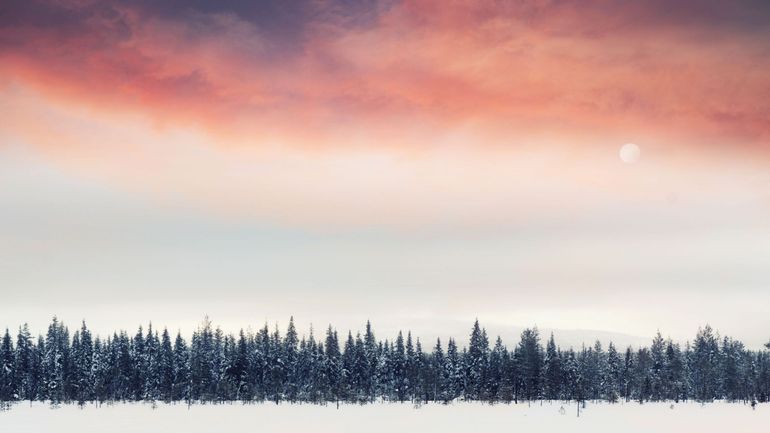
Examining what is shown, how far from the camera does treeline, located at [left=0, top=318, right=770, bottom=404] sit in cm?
11638

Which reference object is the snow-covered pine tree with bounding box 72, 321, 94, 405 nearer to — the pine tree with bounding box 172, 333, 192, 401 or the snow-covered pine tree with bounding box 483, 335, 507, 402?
the pine tree with bounding box 172, 333, 192, 401

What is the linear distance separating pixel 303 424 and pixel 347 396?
64.3 m

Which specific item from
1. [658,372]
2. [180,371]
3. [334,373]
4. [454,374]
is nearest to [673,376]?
[658,372]

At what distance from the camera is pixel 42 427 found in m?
49.5

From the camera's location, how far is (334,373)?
125m

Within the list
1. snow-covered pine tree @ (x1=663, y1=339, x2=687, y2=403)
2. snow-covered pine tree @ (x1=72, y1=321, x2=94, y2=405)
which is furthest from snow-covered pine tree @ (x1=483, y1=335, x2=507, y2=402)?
snow-covered pine tree @ (x1=72, y1=321, x2=94, y2=405)

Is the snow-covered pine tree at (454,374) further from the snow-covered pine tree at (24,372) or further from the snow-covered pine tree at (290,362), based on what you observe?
the snow-covered pine tree at (24,372)

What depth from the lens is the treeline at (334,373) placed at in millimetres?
116375

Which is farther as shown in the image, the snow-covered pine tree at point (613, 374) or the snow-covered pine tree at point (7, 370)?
the snow-covered pine tree at point (613, 374)

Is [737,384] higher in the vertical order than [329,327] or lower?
lower

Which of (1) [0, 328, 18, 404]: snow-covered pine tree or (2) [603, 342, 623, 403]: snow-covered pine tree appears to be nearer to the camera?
(1) [0, 328, 18, 404]: snow-covered pine tree

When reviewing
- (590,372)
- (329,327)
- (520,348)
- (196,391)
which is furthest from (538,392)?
(196,391)

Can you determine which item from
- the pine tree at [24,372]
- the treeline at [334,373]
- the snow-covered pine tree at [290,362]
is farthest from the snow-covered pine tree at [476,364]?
the pine tree at [24,372]

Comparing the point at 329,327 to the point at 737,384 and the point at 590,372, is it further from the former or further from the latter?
the point at 737,384
